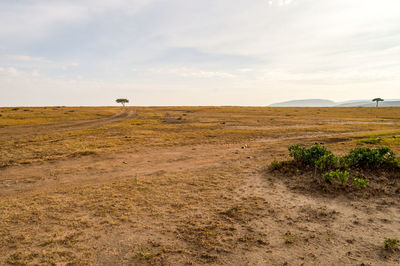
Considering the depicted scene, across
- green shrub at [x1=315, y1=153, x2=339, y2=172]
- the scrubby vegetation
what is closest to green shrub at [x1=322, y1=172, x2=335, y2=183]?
the scrubby vegetation

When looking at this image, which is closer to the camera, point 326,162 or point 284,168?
point 326,162

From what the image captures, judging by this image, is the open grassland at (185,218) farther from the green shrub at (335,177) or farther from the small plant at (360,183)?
the green shrub at (335,177)

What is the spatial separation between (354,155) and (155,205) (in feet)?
27.6

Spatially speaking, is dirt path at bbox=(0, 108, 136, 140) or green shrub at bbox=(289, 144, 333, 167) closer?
green shrub at bbox=(289, 144, 333, 167)

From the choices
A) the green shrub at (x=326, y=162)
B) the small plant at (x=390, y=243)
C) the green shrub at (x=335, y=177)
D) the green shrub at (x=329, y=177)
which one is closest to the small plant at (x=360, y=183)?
the green shrub at (x=335, y=177)

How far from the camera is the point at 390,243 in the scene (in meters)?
4.34

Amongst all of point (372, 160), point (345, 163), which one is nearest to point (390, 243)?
point (345, 163)

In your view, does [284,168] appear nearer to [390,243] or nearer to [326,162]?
[326,162]

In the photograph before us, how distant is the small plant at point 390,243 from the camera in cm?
423

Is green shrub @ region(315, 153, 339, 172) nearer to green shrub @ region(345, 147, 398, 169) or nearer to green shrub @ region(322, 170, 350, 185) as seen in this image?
green shrub @ region(345, 147, 398, 169)

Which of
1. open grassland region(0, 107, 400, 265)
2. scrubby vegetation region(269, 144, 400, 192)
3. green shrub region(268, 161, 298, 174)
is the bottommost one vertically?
open grassland region(0, 107, 400, 265)

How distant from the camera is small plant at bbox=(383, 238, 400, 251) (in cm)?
423

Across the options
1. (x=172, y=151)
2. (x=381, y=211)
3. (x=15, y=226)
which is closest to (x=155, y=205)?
(x=15, y=226)

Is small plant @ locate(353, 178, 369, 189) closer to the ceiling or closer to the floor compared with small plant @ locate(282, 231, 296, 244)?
closer to the ceiling
